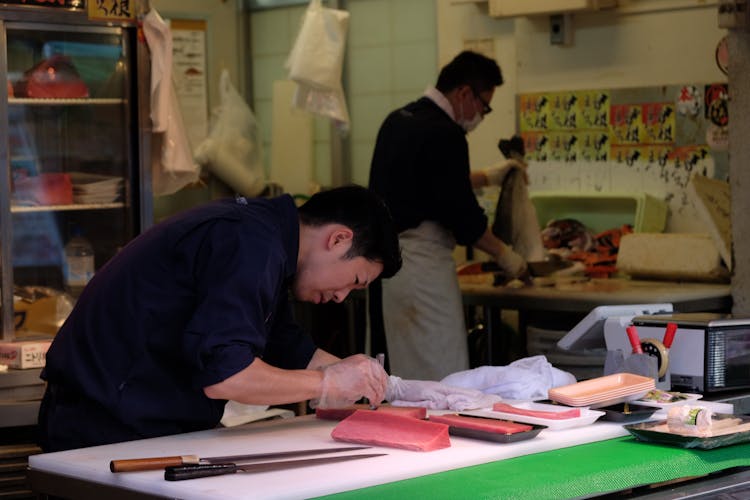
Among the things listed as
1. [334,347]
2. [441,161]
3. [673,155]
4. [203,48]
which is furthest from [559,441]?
[203,48]

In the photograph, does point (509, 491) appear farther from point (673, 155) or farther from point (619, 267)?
point (673, 155)

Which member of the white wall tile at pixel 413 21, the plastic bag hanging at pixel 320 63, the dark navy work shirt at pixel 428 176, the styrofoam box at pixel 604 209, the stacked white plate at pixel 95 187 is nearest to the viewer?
the stacked white plate at pixel 95 187

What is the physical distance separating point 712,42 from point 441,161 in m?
2.01

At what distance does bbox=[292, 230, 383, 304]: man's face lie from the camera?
3.30 metres

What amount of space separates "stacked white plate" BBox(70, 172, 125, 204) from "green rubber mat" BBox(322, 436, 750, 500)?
3076mm

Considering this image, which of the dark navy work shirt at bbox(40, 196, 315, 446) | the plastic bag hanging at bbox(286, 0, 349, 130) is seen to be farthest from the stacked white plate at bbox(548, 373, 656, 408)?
the plastic bag hanging at bbox(286, 0, 349, 130)

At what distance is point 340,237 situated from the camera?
3.30 meters

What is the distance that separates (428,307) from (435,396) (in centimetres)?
254

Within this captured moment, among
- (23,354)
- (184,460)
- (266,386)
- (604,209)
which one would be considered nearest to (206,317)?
(266,386)

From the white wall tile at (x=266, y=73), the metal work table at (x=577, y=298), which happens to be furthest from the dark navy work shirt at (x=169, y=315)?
the white wall tile at (x=266, y=73)

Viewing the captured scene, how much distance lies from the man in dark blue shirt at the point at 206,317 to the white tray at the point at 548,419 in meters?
0.30

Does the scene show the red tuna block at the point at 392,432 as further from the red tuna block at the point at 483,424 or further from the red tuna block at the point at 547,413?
the red tuna block at the point at 547,413

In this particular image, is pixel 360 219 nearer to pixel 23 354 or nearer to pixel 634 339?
pixel 634 339

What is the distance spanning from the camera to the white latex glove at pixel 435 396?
11.6 ft
